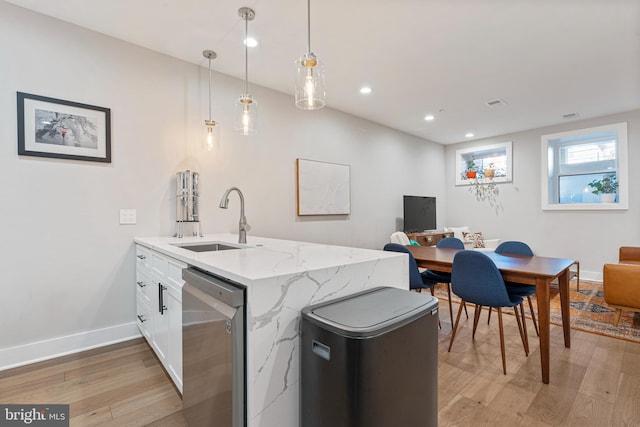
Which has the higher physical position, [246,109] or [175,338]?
[246,109]

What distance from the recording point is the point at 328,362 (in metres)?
0.99

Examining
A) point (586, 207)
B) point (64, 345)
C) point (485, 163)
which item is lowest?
point (64, 345)

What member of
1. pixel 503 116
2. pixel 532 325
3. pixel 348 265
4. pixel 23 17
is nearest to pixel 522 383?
pixel 532 325

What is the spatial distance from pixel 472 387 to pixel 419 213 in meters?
4.06

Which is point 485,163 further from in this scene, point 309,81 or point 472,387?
point 309,81

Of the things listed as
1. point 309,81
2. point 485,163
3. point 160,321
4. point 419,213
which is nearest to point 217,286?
point 160,321

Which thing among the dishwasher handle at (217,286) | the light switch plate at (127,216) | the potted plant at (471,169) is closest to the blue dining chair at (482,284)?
the dishwasher handle at (217,286)

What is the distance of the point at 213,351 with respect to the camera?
3.98ft

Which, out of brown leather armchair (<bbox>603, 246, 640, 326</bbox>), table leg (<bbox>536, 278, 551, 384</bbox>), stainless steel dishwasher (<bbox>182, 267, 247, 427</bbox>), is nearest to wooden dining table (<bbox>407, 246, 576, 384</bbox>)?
table leg (<bbox>536, 278, 551, 384</bbox>)

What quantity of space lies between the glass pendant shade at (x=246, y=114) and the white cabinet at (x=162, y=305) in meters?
1.17

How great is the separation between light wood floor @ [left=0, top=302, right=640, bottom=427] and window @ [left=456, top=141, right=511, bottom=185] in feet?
13.2

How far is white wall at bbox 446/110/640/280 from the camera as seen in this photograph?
4.64 metres

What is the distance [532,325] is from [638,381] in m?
0.99

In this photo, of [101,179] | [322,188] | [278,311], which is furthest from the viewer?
[322,188]
